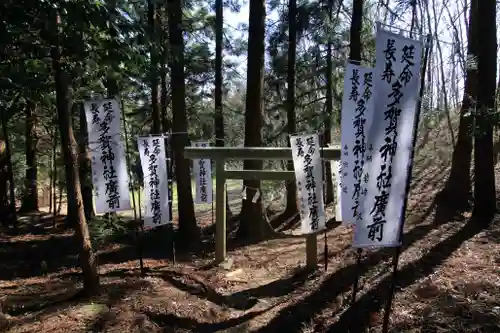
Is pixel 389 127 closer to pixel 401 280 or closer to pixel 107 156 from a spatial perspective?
pixel 401 280

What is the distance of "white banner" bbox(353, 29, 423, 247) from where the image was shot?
4508 mm

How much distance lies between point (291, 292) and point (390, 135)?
12.3 ft

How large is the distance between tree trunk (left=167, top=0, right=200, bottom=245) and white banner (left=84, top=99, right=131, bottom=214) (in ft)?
9.82

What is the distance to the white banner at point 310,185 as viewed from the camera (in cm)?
772

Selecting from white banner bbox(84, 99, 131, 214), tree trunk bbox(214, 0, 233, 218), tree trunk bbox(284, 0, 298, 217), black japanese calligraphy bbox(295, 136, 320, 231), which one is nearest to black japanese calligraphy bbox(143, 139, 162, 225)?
white banner bbox(84, 99, 131, 214)

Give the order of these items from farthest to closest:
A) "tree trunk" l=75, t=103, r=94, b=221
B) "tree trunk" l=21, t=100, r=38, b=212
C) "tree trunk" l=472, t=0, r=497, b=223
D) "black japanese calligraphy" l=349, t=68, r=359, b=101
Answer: "tree trunk" l=21, t=100, r=38, b=212, "tree trunk" l=75, t=103, r=94, b=221, "tree trunk" l=472, t=0, r=497, b=223, "black japanese calligraphy" l=349, t=68, r=359, b=101

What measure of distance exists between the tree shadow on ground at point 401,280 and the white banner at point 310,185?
1.79m

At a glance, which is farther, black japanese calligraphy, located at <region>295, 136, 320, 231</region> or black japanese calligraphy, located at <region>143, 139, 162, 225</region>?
black japanese calligraphy, located at <region>143, 139, 162, 225</region>

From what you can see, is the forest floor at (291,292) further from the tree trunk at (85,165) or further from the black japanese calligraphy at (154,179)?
the tree trunk at (85,165)

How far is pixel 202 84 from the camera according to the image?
16.0 meters

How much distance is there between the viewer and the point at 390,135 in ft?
15.1

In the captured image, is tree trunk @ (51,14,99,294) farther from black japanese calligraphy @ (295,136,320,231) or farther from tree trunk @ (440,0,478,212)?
tree trunk @ (440,0,478,212)

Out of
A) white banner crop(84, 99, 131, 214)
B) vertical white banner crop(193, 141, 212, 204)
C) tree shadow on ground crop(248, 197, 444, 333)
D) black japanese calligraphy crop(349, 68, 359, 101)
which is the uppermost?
black japanese calligraphy crop(349, 68, 359, 101)

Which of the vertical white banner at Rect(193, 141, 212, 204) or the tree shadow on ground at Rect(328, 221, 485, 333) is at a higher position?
the vertical white banner at Rect(193, 141, 212, 204)
